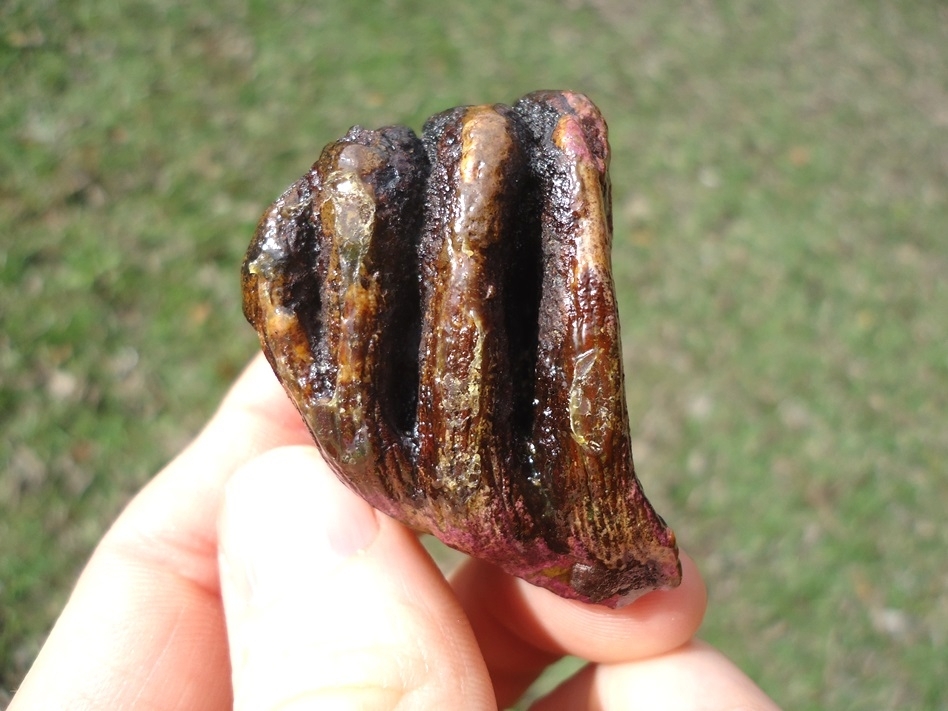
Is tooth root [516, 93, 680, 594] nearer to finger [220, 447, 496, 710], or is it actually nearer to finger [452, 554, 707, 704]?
finger [220, 447, 496, 710]

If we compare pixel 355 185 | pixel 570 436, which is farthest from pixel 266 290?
pixel 570 436

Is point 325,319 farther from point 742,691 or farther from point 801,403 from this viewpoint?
point 801,403

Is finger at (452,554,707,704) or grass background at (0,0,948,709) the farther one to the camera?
grass background at (0,0,948,709)

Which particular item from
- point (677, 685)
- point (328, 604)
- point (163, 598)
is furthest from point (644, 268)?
point (328, 604)

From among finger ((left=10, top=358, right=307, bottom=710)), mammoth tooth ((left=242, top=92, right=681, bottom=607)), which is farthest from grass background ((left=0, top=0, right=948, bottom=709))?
mammoth tooth ((left=242, top=92, right=681, bottom=607))

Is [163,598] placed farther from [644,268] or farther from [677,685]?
[644,268]

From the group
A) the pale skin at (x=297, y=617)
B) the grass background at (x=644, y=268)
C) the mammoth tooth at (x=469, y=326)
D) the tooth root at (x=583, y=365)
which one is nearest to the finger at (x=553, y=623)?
the pale skin at (x=297, y=617)
